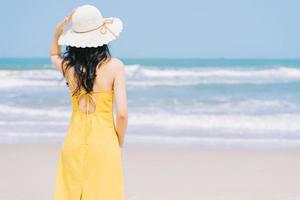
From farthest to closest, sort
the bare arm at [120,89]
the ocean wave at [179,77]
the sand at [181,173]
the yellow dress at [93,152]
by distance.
A: the ocean wave at [179,77] → the sand at [181,173] → the yellow dress at [93,152] → the bare arm at [120,89]

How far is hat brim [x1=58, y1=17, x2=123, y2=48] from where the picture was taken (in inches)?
130

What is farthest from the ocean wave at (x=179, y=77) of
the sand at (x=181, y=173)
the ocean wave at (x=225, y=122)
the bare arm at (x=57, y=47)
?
the bare arm at (x=57, y=47)

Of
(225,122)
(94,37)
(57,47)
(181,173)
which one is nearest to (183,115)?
(225,122)

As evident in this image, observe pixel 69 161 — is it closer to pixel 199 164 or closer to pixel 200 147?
pixel 199 164

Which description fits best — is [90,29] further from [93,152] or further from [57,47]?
[93,152]

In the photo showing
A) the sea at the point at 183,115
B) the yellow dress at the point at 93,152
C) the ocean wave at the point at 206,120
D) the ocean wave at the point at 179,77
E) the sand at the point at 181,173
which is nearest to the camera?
the yellow dress at the point at 93,152

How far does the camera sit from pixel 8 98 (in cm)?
1733

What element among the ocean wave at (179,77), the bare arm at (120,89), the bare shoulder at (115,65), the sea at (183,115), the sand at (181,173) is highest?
the bare shoulder at (115,65)

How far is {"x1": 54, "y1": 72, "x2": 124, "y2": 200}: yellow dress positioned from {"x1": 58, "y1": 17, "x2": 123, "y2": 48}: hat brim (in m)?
0.21

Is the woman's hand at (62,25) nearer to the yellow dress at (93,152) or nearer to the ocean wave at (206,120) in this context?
the yellow dress at (93,152)

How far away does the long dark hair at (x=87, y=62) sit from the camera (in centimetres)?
333

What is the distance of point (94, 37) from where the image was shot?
10.9 ft

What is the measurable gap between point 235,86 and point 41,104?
9.36 metres

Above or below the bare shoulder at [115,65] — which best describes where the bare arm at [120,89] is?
below
